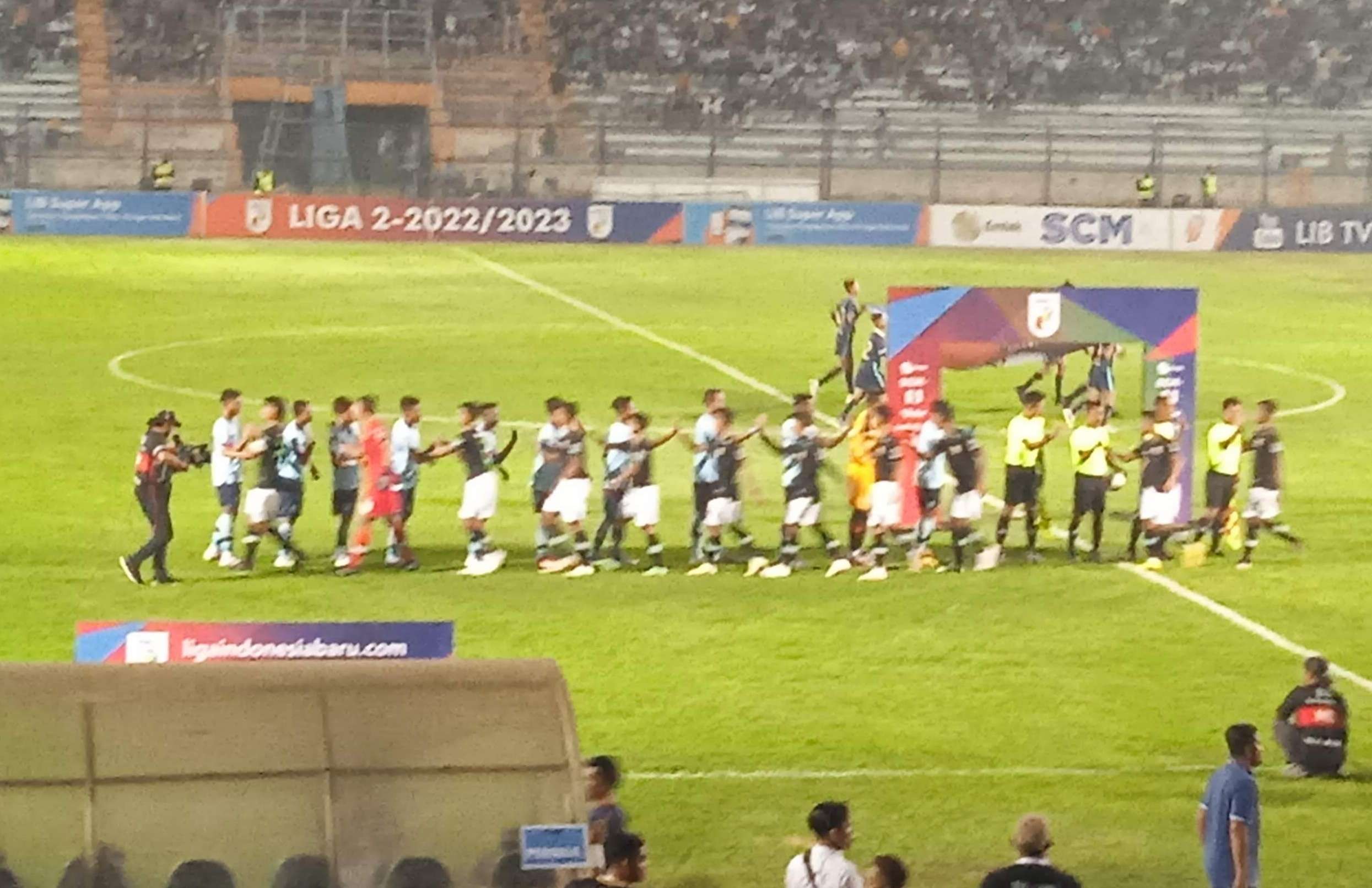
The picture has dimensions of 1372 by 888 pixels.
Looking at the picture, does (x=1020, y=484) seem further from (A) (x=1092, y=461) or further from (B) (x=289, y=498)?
(B) (x=289, y=498)

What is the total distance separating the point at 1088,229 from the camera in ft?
177

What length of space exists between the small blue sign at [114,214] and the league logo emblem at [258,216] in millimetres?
1155

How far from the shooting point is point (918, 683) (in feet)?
64.1

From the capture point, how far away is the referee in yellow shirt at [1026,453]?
22.5 metres

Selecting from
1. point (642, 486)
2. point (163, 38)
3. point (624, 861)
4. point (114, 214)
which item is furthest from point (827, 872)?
point (163, 38)

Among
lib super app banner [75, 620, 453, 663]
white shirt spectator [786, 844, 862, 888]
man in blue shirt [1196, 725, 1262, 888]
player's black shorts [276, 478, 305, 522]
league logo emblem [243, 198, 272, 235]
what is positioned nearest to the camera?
white shirt spectator [786, 844, 862, 888]

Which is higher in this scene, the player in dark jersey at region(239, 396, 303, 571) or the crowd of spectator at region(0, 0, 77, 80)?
the crowd of spectator at region(0, 0, 77, 80)

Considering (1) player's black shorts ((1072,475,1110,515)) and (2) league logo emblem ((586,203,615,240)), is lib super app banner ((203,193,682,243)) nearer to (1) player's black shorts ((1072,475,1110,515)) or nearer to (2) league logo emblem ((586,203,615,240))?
(2) league logo emblem ((586,203,615,240))

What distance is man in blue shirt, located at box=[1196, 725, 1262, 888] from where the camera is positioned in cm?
1216

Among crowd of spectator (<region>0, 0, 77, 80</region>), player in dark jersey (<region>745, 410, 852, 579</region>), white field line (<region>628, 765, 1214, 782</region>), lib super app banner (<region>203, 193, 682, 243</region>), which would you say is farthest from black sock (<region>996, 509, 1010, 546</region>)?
crowd of spectator (<region>0, 0, 77, 80</region>)

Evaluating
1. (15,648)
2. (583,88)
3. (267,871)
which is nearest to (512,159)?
(583,88)

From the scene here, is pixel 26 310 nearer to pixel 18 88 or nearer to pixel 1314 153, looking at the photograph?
pixel 18 88

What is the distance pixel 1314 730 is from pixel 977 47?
51.4 metres

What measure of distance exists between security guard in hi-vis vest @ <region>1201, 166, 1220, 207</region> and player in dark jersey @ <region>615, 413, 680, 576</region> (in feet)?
118
